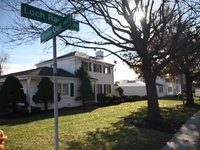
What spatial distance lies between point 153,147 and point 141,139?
22.6 inches

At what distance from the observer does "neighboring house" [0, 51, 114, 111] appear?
541 inches

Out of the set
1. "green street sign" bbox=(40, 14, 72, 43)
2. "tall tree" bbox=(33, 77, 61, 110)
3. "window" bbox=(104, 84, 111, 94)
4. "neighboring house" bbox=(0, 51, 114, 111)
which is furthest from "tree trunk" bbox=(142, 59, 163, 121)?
"window" bbox=(104, 84, 111, 94)

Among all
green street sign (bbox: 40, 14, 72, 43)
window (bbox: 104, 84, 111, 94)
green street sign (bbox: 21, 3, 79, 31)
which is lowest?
window (bbox: 104, 84, 111, 94)

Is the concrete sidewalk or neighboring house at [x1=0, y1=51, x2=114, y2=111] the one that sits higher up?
neighboring house at [x1=0, y1=51, x2=114, y2=111]

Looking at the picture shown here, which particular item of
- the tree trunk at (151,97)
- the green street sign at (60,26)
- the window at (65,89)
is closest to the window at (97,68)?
the window at (65,89)

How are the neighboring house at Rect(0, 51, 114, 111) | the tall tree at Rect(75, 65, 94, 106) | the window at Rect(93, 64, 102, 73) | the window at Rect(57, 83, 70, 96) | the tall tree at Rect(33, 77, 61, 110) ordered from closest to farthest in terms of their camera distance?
the tall tree at Rect(33, 77, 61, 110) < the neighboring house at Rect(0, 51, 114, 111) < the window at Rect(57, 83, 70, 96) < the tall tree at Rect(75, 65, 94, 106) < the window at Rect(93, 64, 102, 73)

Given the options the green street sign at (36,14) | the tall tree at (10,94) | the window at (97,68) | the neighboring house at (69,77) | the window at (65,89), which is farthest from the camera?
the window at (97,68)

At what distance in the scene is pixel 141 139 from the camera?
5.51 metres

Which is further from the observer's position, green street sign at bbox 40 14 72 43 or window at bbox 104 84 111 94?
window at bbox 104 84 111 94

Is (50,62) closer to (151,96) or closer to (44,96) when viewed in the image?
(44,96)

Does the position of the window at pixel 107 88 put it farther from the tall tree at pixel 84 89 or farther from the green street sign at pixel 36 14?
the green street sign at pixel 36 14

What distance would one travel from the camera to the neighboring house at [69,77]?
45.1 feet

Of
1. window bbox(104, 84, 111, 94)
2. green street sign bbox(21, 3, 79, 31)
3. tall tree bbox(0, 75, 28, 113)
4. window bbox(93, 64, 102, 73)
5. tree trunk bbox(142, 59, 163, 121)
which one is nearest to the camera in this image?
green street sign bbox(21, 3, 79, 31)

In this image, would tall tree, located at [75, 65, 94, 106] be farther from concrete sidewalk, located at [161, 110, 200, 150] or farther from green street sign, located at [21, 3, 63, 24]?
green street sign, located at [21, 3, 63, 24]
